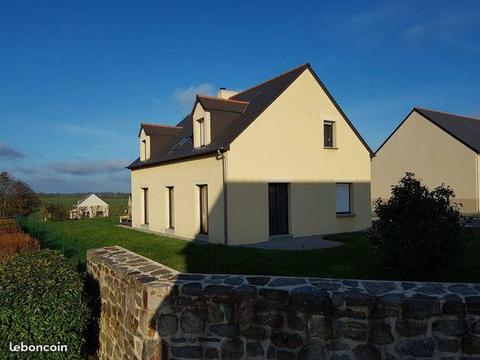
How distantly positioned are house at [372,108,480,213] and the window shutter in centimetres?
1393

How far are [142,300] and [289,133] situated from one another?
11.7 m

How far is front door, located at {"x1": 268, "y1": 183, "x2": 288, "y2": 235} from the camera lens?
50.4 ft

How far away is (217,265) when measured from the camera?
9891 millimetres

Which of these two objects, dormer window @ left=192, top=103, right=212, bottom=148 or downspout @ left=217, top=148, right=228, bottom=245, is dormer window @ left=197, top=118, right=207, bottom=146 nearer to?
dormer window @ left=192, top=103, right=212, bottom=148

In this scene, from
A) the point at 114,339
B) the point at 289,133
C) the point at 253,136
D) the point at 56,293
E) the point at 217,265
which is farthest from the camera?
the point at 289,133

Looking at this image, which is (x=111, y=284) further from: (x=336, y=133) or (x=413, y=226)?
(x=336, y=133)

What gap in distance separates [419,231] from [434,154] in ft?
80.4

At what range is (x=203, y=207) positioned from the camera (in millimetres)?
16141

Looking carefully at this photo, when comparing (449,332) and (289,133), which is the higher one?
(289,133)

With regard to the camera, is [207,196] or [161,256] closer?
[161,256]

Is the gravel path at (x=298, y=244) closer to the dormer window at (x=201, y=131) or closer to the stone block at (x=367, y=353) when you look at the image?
the dormer window at (x=201, y=131)

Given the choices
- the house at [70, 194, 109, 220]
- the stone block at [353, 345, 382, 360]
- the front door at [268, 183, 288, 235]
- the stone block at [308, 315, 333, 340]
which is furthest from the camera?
the house at [70, 194, 109, 220]

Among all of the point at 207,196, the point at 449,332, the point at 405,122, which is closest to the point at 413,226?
the point at 449,332

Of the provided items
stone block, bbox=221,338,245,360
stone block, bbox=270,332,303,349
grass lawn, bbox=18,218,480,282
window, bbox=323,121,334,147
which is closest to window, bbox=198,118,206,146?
grass lawn, bbox=18,218,480,282
